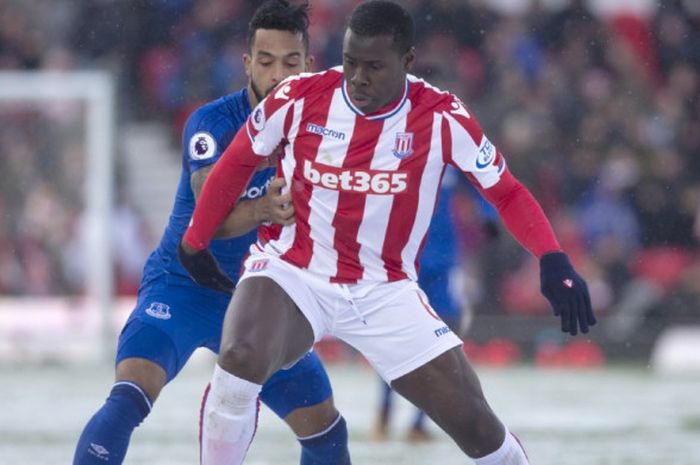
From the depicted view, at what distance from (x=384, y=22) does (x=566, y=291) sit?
1.07 m

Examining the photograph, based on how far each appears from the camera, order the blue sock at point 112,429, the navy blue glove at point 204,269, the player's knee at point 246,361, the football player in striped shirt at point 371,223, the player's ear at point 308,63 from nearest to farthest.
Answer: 1. the player's knee at point 246,361
2. the football player in striped shirt at point 371,223
3. the blue sock at point 112,429
4. the navy blue glove at point 204,269
5. the player's ear at point 308,63

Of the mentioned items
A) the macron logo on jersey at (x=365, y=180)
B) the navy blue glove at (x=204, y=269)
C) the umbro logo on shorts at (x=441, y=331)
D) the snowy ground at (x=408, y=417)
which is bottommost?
the snowy ground at (x=408, y=417)

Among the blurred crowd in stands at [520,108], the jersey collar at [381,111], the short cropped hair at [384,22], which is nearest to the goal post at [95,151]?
the blurred crowd in stands at [520,108]

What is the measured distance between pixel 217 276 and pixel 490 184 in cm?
102

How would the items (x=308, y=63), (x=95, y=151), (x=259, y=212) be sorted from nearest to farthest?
(x=259, y=212)
(x=308, y=63)
(x=95, y=151)

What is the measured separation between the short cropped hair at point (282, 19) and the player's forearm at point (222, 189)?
61 cm

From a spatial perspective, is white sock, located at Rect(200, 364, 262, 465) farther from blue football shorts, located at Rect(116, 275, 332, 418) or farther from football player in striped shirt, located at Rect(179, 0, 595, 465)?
blue football shorts, located at Rect(116, 275, 332, 418)

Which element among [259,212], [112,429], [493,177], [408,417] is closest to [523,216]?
[493,177]

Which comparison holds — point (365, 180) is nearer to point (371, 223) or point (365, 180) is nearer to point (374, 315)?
point (371, 223)

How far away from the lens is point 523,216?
554cm

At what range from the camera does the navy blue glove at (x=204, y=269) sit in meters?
5.68

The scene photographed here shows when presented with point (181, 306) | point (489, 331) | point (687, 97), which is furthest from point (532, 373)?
point (181, 306)

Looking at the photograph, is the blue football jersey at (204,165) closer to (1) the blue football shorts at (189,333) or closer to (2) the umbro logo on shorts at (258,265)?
(1) the blue football shorts at (189,333)

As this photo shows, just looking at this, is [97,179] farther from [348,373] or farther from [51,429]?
[51,429]
